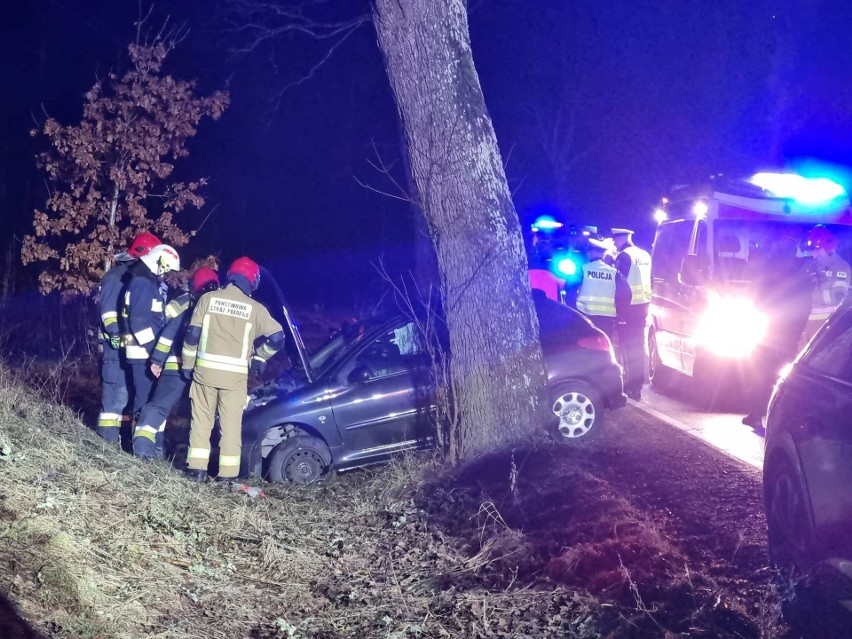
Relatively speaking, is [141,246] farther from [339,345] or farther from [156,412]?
[339,345]

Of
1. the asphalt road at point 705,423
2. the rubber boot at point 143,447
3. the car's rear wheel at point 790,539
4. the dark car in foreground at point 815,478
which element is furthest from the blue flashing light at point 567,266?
the car's rear wheel at point 790,539

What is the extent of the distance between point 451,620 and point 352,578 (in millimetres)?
783

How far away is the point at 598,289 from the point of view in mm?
10203

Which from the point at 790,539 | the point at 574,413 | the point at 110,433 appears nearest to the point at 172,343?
the point at 110,433

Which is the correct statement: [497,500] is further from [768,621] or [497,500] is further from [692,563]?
[768,621]

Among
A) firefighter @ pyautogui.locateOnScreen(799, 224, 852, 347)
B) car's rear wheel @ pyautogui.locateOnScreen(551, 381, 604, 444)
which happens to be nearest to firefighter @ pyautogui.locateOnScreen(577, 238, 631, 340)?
firefighter @ pyautogui.locateOnScreen(799, 224, 852, 347)

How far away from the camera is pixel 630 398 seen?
9828 mm

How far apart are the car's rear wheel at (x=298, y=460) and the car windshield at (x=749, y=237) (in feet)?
15.7

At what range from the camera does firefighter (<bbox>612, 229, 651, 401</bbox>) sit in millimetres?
10242

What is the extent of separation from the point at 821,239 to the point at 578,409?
323cm

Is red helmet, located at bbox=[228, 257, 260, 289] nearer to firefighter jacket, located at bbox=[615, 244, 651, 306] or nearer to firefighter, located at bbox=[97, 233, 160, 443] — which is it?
firefighter, located at bbox=[97, 233, 160, 443]

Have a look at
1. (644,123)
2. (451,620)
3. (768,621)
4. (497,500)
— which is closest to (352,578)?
(451,620)

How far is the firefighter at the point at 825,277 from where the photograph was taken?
8.68m

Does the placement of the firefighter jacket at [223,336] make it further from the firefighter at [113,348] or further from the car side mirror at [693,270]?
the car side mirror at [693,270]
